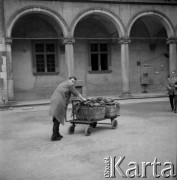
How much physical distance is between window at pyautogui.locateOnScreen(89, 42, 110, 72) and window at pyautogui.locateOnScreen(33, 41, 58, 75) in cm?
262

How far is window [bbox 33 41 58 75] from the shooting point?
18.8m

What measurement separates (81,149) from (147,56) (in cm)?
1585

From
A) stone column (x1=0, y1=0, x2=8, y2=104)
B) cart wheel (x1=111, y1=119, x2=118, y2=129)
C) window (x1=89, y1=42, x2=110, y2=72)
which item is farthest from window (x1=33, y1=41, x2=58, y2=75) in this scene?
cart wheel (x1=111, y1=119, x2=118, y2=129)

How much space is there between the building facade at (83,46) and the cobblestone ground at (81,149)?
7.87 m

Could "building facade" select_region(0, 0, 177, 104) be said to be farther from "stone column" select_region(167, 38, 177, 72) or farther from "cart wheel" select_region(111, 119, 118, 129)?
"cart wheel" select_region(111, 119, 118, 129)

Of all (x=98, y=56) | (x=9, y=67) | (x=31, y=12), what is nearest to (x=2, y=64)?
(x=9, y=67)

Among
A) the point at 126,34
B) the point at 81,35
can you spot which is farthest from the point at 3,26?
the point at 126,34

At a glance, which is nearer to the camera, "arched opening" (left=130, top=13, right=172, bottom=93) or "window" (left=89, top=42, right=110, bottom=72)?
"window" (left=89, top=42, right=110, bottom=72)

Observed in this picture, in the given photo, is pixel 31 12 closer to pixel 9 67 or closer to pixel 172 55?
pixel 9 67

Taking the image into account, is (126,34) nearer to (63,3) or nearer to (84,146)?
(63,3)

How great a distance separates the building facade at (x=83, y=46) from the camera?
15.9 metres

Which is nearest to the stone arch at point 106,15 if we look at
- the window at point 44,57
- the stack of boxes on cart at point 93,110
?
the window at point 44,57

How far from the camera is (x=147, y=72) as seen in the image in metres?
21.1

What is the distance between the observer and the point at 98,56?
20062 millimetres
